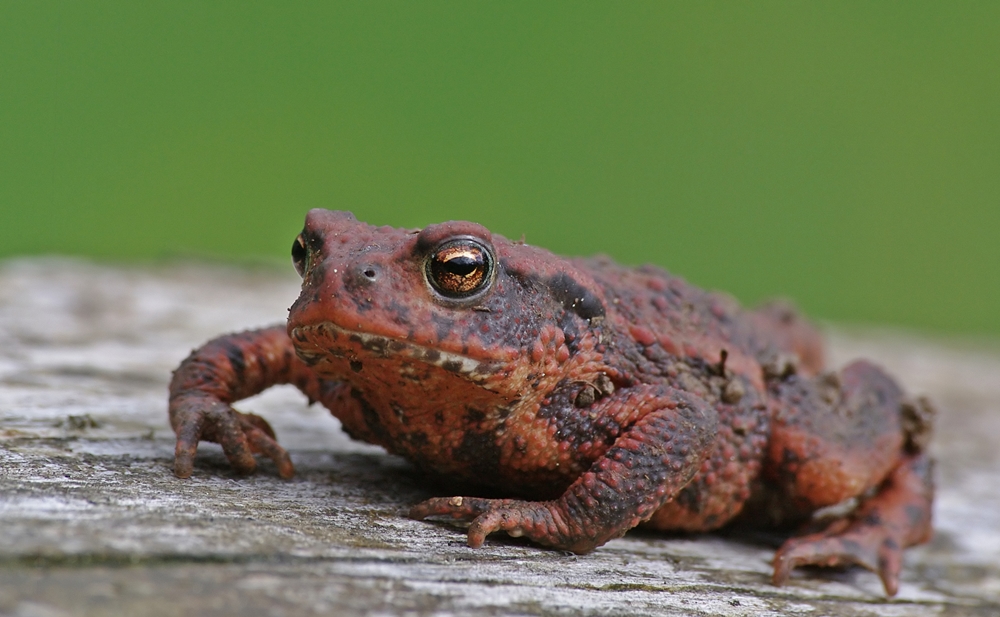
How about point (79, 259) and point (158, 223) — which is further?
point (158, 223)

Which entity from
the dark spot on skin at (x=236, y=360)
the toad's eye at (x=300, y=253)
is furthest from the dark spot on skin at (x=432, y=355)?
the dark spot on skin at (x=236, y=360)

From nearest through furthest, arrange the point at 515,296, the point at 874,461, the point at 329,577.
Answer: the point at 329,577, the point at 515,296, the point at 874,461

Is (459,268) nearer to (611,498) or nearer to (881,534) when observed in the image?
(611,498)

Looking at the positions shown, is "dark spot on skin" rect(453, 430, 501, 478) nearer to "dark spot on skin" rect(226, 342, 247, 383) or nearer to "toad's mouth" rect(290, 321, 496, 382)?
"toad's mouth" rect(290, 321, 496, 382)

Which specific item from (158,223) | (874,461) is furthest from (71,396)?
(158,223)

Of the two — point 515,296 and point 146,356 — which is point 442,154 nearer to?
point 146,356

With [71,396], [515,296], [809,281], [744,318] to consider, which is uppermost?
[809,281]

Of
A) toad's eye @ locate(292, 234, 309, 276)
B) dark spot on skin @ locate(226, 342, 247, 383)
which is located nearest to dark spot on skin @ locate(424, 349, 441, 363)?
toad's eye @ locate(292, 234, 309, 276)

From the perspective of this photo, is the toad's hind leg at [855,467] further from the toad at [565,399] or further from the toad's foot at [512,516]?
the toad's foot at [512,516]
